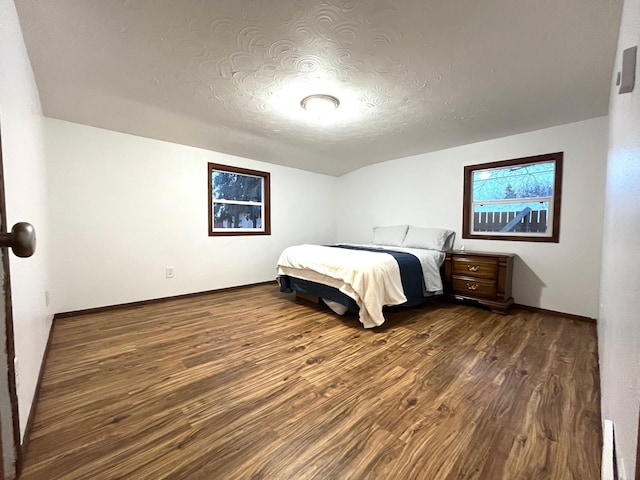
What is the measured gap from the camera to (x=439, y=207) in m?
3.87

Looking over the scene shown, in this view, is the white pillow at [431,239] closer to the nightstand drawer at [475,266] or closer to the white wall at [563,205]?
the white wall at [563,205]

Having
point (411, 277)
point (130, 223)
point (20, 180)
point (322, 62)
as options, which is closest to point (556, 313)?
point (411, 277)

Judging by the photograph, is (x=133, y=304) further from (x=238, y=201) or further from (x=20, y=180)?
(x=20, y=180)

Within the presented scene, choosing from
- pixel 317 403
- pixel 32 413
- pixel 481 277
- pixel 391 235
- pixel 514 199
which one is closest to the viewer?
pixel 32 413

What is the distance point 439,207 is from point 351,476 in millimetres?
3574

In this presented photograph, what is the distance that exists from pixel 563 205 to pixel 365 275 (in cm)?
240

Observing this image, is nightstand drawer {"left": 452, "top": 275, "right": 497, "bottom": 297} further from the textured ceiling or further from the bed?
the textured ceiling

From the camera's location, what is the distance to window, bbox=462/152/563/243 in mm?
2965

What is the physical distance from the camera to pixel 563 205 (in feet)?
9.40

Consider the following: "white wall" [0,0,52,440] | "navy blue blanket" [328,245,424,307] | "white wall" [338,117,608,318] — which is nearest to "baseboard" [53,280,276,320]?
"white wall" [0,0,52,440]

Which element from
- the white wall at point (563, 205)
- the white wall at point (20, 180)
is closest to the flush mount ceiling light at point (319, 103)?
the white wall at point (20, 180)

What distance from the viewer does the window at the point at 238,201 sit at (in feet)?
12.8

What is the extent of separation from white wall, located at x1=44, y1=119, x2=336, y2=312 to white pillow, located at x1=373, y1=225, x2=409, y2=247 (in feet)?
6.69

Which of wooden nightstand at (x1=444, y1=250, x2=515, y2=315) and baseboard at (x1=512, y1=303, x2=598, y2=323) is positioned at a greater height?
wooden nightstand at (x1=444, y1=250, x2=515, y2=315)
